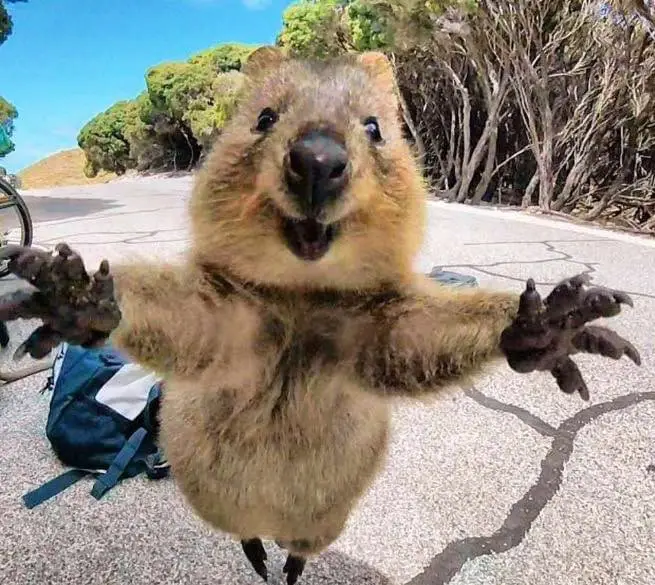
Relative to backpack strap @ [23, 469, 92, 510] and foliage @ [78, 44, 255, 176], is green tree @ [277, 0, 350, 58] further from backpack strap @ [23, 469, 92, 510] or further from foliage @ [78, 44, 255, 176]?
backpack strap @ [23, 469, 92, 510]

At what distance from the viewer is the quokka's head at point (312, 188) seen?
75 centimetres

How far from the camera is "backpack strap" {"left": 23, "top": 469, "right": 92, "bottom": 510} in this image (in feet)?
5.08

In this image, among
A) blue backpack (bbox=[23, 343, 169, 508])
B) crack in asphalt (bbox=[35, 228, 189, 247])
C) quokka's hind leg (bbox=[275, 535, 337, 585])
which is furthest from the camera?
crack in asphalt (bbox=[35, 228, 189, 247])

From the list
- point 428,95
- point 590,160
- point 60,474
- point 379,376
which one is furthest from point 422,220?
point 428,95

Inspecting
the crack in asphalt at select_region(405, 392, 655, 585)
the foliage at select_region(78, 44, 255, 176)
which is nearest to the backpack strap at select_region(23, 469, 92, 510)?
the crack in asphalt at select_region(405, 392, 655, 585)

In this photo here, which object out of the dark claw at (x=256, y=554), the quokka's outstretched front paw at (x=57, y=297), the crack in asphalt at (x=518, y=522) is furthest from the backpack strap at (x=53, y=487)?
the quokka's outstretched front paw at (x=57, y=297)

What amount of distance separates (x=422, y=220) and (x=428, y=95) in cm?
802

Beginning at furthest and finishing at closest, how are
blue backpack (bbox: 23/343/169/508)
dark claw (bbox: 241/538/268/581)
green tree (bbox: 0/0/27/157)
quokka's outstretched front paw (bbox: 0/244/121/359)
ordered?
1. green tree (bbox: 0/0/27/157)
2. blue backpack (bbox: 23/343/169/508)
3. dark claw (bbox: 241/538/268/581)
4. quokka's outstretched front paw (bbox: 0/244/121/359)

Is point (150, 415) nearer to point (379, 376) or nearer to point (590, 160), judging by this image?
point (379, 376)

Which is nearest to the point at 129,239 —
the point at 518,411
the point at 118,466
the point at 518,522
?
the point at 118,466

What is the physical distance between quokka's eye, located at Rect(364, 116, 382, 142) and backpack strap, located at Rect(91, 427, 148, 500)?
42.9 inches

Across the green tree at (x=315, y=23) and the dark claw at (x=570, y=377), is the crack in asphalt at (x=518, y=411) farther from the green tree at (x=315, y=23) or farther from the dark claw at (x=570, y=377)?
the green tree at (x=315, y=23)

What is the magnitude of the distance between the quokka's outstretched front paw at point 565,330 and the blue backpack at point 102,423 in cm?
110

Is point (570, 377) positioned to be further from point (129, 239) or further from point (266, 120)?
point (129, 239)
